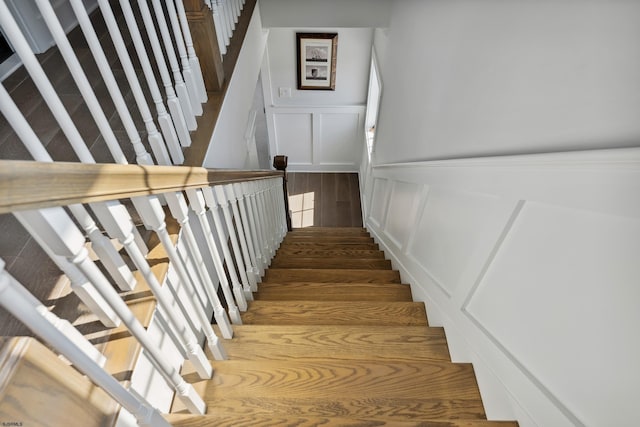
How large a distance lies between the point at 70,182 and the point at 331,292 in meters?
1.74

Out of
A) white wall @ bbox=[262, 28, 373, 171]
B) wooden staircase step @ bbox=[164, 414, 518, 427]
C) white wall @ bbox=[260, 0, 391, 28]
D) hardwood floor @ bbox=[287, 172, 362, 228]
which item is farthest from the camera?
hardwood floor @ bbox=[287, 172, 362, 228]

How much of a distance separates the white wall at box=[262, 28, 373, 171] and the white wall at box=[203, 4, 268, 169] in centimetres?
134

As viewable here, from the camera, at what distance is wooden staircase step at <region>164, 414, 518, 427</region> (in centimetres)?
106

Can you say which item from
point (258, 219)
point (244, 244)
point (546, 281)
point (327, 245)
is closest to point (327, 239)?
point (327, 245)

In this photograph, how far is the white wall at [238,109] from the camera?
6.66 ft

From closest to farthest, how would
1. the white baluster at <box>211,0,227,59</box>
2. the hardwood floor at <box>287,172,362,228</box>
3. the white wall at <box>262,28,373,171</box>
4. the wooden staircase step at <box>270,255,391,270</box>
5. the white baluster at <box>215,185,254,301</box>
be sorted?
1. the white baluster at <box>215,185,254,301</box>
2. the white baluster at <box>211,0,227,59</box>
3. the wooden staircase step at <box>270,255,391,270</box>
4. the white wall at <box>262,28,373,171</box>
5. the hardwood floor at <box>287,172,362,228</box>

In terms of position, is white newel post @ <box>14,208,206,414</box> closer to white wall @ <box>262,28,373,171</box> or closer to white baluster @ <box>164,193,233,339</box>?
white baluster @ <box>164,193,233,339</box>

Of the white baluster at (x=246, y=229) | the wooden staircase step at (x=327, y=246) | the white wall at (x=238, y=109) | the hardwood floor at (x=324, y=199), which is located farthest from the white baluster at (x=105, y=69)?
the hardwood floor at (x=324, y=199)

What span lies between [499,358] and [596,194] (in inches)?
27.9

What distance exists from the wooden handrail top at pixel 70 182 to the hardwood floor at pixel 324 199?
14.4 ft

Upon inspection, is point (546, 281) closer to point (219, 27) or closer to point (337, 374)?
point (337, 374)

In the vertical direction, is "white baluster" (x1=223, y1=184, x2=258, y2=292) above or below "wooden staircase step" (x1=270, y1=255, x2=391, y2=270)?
below

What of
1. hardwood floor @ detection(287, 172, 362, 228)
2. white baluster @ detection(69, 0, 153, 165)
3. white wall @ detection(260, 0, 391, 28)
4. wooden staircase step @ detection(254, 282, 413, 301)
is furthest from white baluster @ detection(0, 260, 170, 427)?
hardwood floor @ detection(287, 172, 362, 228)

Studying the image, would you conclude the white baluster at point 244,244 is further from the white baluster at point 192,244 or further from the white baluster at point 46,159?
the white baluster at point 46,159
